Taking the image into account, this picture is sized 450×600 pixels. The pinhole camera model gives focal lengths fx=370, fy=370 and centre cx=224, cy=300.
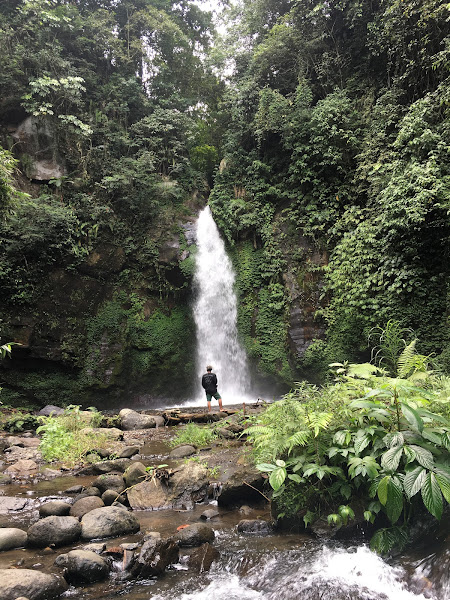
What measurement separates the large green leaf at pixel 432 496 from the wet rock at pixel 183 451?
16.4ft

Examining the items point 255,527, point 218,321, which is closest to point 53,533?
point 255,527

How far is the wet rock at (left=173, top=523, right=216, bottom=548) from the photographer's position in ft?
12.8

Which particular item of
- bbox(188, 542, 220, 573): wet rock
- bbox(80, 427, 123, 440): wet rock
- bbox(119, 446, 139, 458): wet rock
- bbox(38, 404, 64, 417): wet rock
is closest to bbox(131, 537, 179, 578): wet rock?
bbox(188, 542, 220, 573): wet rock

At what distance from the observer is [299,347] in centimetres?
1225

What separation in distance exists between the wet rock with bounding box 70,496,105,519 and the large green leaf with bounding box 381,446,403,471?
11.8ft

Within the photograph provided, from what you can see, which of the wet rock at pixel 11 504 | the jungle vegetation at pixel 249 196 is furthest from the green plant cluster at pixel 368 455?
the jungle vegetation at pixel 249 196

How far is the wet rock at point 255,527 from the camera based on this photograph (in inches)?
159

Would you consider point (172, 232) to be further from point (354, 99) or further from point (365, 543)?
point (365, 543)

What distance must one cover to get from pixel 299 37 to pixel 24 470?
662 inches

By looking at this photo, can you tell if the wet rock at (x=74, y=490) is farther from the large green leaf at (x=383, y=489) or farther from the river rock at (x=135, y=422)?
the large green leaf at (x=383, y=489)

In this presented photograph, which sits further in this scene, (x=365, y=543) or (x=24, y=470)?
(x=24, y=470)

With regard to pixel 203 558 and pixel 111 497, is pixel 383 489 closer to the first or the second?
pixel 203 558

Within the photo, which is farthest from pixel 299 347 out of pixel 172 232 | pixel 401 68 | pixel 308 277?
pixel 401 68

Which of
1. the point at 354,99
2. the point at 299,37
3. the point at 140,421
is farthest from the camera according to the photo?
the point at 299,37
